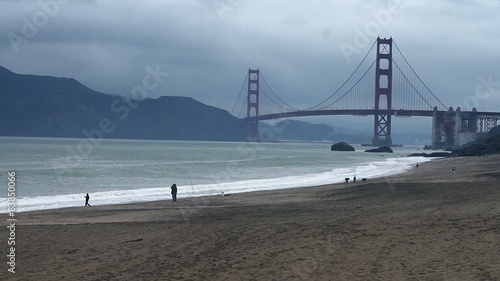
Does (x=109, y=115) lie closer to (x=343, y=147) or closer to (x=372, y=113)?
(x=343, y=147)

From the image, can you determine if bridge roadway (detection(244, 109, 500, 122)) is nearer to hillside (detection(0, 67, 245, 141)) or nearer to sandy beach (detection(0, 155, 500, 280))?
hillside (detection(0, 67, 245, 141))

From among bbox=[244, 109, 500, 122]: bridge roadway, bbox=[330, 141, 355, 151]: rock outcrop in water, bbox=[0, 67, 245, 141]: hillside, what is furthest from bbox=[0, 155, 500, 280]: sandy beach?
bbox=[0, 67, 245, 141]: hillside

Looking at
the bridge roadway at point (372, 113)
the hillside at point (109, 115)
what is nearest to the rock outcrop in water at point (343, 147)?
the bridge roadway at point (372, 113)

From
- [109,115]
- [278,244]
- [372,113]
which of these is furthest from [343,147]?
[278,244]

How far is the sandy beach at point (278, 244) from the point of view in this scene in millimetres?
6219

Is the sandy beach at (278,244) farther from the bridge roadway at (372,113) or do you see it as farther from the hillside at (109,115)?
the hillside at (109,115)

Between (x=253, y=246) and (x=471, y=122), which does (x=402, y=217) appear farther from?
(x=471, y=122)

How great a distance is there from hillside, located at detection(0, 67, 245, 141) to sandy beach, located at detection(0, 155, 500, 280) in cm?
12524

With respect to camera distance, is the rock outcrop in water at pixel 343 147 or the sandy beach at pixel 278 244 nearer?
the sandy beach at pixel 278 244

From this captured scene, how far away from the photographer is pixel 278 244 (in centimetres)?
760

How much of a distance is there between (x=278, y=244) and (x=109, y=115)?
5412 inches

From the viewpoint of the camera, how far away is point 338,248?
7.13 m

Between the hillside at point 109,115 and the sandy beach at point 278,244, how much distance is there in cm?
12524

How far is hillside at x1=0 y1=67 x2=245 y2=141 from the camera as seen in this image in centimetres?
13888
